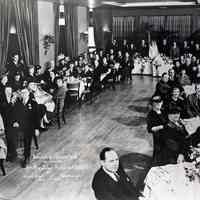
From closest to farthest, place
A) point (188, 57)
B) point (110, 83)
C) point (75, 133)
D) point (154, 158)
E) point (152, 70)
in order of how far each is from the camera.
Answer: point (154, 158) → point (75, 133) → point (188, 57) → point (110, 83) → point (152, 70)

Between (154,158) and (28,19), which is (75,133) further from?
(28,19)

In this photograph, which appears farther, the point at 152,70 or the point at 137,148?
the point at 152,70

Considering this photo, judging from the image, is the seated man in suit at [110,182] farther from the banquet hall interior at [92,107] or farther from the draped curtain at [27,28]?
the draped curtain at [27,28]

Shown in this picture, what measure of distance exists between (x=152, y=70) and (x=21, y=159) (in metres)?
5.56

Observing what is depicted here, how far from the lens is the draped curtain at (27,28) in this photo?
23.9ft

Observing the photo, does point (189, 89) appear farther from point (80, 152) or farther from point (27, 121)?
point (27, 121)

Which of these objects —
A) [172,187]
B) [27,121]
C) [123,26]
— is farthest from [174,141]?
[123,26]

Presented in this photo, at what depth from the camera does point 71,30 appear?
10.1 meters

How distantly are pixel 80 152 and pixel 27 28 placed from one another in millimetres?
3821

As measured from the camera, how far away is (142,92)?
26.5 ft

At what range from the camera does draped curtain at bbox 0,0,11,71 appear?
21.8 ft

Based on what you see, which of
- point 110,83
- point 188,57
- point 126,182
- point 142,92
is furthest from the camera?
point 110,83

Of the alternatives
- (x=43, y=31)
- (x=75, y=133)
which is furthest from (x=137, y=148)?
(x=43, y=31)

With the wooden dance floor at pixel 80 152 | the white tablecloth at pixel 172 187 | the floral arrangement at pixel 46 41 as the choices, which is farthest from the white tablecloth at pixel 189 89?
the floral arrangement at pixel 46 41
